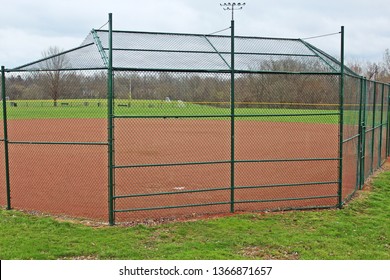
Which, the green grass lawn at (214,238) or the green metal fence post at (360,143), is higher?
the green metal fence post at (360,143)

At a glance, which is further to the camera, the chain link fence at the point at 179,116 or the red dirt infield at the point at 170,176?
the red dirt infield at the point at 170,176

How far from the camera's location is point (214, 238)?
6781mm

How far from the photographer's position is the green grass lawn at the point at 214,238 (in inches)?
240

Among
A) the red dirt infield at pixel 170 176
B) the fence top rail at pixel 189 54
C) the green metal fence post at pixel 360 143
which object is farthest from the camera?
the green metal fence post at pixel 360 143

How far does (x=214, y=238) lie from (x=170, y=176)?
6113 millimetres

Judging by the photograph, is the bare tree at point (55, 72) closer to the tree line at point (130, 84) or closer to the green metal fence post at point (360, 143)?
the tree line at point (130, 84)

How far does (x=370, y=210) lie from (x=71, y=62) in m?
6.47

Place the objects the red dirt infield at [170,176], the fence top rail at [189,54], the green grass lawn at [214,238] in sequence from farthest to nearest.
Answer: the red dirt infield at [170,176] → the fence top rail at [189,54] → the green grass lawn at [214,238]

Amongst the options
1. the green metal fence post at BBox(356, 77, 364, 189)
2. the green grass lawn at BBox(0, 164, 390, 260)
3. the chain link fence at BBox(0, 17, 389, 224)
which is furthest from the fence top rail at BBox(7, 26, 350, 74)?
the green grass lawn at BBox(0, 164, 390, 260)

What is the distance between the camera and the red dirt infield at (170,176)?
9.25 metres

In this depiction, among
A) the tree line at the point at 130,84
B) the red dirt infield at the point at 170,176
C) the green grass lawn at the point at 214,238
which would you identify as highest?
the tree line at the point at 130,84

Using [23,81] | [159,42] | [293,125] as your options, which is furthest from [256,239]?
[293,125]

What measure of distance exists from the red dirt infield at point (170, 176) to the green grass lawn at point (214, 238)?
857 mm

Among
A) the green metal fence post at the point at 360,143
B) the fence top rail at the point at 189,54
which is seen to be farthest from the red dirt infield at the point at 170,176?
the fence top rail at the point at 189,54
